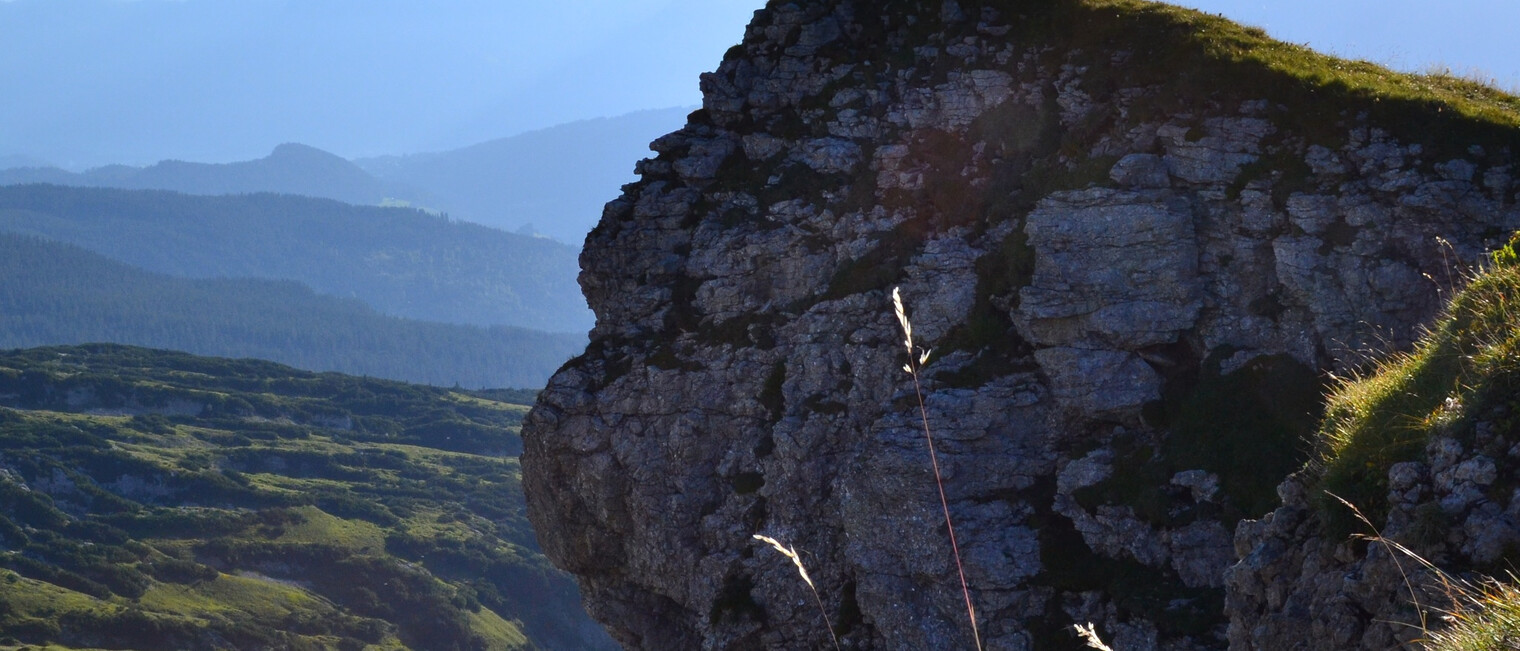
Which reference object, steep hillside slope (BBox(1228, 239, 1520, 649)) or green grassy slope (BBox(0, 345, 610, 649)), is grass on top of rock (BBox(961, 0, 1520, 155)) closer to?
steep hillside slope (BBox(1228, 239, 1520, 649))

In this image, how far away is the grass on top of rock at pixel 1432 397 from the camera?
11.6m

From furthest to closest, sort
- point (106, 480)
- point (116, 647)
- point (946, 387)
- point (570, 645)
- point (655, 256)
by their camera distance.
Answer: point (106, 480), point (570, 645), point (116, 647), point (655, 256), point (946, 387)

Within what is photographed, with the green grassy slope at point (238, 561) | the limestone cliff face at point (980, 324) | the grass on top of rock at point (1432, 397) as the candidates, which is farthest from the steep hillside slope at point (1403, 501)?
the green grassy slope at point (238, 561)

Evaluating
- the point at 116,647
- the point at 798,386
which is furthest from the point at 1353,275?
the point at 116,647

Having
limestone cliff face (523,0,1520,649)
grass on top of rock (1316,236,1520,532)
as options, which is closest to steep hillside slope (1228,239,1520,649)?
grass on top of rock (1316,236,1520,532)

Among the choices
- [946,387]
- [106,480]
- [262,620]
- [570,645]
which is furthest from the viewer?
[106,480]

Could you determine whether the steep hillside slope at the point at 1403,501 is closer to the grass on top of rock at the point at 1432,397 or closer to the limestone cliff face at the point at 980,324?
the grass on top of rock at the point at 1432,397

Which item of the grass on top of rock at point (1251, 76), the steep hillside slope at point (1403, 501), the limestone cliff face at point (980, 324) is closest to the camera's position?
the steep hillside slope at point (1403, 501)

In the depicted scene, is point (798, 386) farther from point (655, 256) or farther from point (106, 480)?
point (106, 480)

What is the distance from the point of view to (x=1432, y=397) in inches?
497

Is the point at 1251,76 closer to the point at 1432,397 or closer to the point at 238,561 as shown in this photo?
the point at 1432,397

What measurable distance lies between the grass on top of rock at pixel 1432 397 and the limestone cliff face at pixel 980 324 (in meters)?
7.56

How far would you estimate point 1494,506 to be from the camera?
418 inches

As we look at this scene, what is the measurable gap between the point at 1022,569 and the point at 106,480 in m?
195
